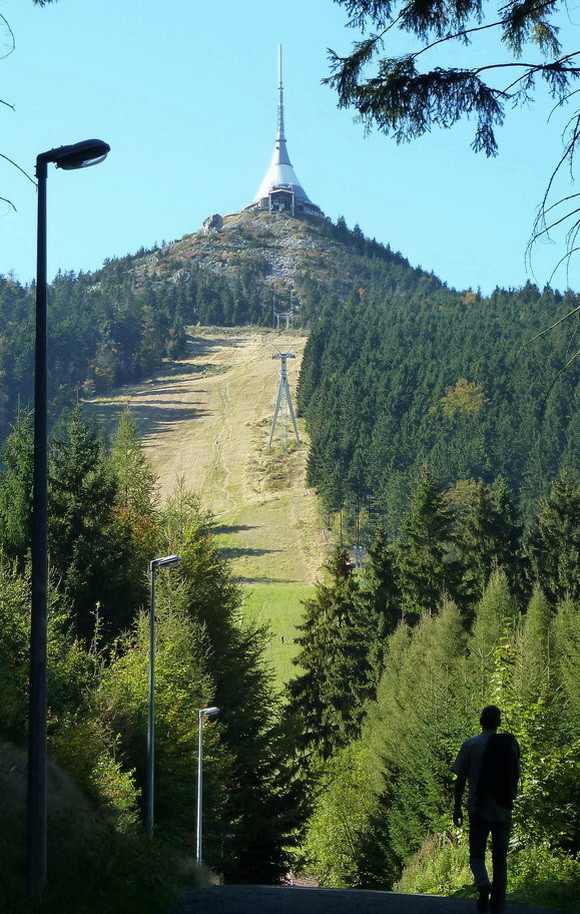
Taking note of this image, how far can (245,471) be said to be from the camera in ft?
466

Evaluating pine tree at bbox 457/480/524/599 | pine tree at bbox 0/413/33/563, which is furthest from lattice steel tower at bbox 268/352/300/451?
pine tree at bbox 0/413/33/563

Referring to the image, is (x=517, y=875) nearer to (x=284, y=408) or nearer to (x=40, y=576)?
(x=40, y=576)

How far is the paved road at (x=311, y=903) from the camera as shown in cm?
1103

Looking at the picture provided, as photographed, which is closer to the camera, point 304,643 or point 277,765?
point 277,765

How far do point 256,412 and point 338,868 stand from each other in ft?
391

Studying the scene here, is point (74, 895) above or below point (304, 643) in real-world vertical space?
above

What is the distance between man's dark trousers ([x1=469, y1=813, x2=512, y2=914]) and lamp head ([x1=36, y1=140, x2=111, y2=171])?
22.8 feet

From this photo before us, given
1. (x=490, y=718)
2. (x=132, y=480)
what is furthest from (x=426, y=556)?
(x=490, y=718)

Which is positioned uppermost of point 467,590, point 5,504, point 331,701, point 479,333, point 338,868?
point 479,333

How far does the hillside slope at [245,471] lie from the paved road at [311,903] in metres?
67.2

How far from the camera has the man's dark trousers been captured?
10.8 meters

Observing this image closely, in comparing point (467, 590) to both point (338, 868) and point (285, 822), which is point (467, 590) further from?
point (285, 822)

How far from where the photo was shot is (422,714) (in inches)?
1838

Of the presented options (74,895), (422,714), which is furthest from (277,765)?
(74,895)
